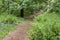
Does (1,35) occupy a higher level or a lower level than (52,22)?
lower

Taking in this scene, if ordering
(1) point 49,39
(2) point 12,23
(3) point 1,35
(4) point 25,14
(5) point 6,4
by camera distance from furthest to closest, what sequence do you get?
(4) point 25,14, (5) point 6,4, (2) point 12,23, (3) point 1,35, (1) point 49,39

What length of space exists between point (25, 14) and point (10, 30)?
787 centimetres

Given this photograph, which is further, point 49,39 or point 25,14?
point 25,14

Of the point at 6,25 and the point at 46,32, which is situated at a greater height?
the point at 46,32

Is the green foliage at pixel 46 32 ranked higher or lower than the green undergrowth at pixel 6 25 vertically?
higher

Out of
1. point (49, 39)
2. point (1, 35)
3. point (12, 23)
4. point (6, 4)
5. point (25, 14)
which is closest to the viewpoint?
point (49, 39)

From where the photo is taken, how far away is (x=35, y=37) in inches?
396

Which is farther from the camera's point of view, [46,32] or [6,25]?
[6,25]

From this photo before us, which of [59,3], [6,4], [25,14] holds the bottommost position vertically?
[25,14]

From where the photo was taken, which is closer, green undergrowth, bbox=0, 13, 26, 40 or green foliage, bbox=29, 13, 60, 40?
green foliage, bbox=29, 13, 60, 40

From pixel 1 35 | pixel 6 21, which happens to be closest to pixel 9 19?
pixel 6 21

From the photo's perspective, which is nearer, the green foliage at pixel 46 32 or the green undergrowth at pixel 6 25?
the green foliage at pixel 46 32

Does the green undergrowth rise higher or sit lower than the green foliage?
lower

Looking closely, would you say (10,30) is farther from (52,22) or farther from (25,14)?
(25,14)
